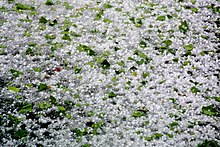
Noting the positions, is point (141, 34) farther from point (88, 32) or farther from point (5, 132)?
point (5, 132)

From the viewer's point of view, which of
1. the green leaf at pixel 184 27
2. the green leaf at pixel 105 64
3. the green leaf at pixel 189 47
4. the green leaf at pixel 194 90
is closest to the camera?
the green leaf at pixel 194 90

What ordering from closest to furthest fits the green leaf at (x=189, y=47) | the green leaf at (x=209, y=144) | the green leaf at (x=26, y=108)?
the green leaf at (x=209, y=144) < the green leaf at (x=26, y=108) < the green leaf at (x=189, y=47)

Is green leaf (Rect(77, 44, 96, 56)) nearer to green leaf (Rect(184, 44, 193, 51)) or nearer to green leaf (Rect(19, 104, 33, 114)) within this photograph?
green leaf (Rect(19, 104, 33, 114))

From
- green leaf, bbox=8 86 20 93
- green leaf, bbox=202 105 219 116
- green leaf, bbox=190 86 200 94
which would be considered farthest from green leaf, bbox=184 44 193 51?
green leaf, bbox=8 86 20 93

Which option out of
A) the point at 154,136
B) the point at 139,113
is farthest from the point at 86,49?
the point at 154,136

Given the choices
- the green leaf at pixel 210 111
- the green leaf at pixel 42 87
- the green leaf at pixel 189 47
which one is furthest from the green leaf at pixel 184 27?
the green leaf at pixel 42 87

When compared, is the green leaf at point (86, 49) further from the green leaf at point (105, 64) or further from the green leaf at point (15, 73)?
the green leaf at point (15, 73)
